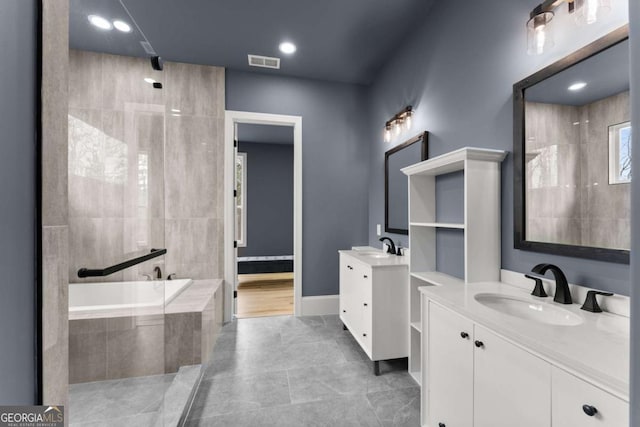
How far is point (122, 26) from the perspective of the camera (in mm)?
1322

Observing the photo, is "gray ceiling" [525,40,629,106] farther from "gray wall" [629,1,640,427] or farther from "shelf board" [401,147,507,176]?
"gray wall" [629,1,640,427]

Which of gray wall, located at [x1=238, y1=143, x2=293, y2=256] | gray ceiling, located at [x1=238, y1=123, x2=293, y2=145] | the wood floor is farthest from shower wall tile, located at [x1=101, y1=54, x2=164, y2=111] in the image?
gray wall, located at [x1=238, y1=143, x2=293, y2=256]

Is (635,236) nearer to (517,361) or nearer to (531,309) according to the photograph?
(517,361)

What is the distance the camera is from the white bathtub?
948mm

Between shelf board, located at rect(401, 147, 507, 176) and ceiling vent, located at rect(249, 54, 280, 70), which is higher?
ceiling vent, located at rect(249, 54, 280, 70)

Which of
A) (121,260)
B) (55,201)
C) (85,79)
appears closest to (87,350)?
(121,260)

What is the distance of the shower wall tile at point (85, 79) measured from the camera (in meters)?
0.90

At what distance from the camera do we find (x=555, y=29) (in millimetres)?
1303

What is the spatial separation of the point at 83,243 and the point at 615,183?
80.1 inches

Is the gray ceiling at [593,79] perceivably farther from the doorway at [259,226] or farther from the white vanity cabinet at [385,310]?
the doorway at [259,226]

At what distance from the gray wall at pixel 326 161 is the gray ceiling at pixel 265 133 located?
143 cm

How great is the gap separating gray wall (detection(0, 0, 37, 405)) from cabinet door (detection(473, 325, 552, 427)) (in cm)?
143

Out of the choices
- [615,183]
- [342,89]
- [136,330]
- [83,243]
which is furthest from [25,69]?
[342,89]

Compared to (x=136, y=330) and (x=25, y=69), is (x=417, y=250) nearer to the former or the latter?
(x=136, y=330)
